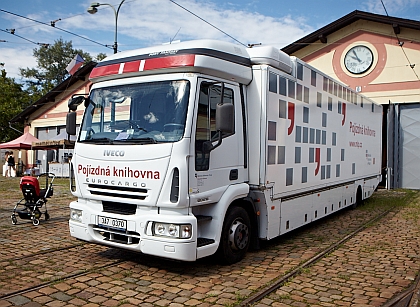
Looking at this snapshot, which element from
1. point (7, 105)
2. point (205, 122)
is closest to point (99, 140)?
point (205, 122)

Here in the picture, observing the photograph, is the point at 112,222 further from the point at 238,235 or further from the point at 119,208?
the point at 238,235

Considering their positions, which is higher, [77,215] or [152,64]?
[152,64]

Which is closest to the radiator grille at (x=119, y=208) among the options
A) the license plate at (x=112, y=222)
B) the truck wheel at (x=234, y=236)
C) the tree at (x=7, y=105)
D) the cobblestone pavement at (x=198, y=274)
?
the license plate at (x=112, y=222)

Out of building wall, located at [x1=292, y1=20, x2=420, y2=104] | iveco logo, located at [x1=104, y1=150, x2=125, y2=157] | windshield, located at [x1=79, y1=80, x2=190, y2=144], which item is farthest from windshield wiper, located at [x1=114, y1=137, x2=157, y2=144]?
building wall, located at [x1=292, y1=20, x2=420, y2=104]

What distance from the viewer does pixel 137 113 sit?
19.7 feet

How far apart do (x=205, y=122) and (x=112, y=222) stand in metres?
1.87

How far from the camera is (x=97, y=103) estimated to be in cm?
656

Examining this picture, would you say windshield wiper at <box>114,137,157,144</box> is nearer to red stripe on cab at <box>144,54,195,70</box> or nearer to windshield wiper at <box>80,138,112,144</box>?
windshield wiper at <box>80,138,112,144</box>

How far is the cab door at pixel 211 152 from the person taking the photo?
18.8 feet

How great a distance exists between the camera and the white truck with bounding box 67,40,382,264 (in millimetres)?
5578

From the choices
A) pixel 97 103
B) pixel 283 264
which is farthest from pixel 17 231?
pixel 283 264

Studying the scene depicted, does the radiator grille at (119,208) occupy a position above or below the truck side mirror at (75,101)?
below

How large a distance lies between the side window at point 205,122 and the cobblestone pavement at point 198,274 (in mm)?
1588

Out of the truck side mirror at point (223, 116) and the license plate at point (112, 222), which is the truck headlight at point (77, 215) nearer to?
the license plate at point (112, 222)
